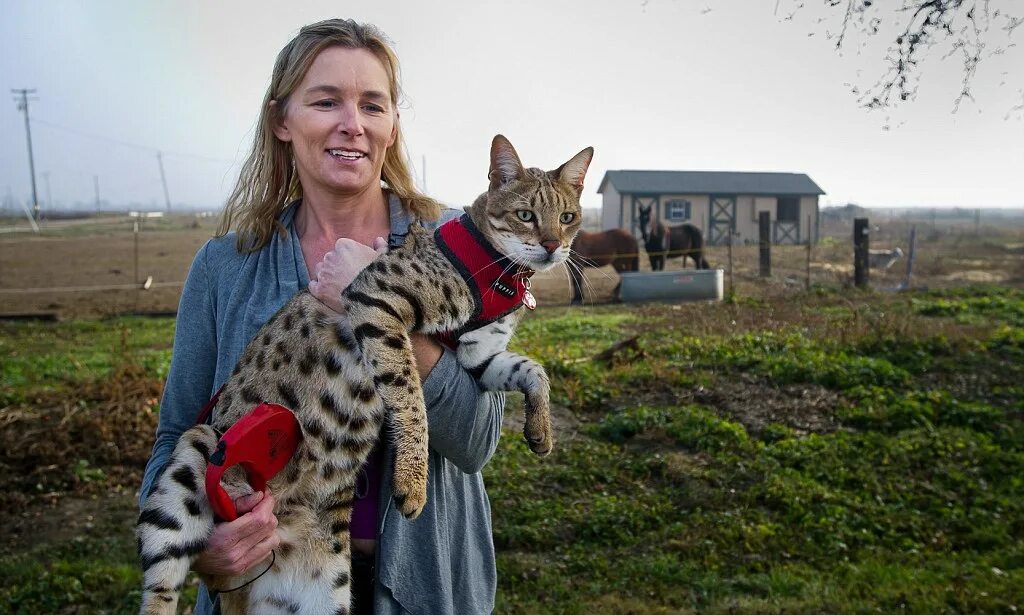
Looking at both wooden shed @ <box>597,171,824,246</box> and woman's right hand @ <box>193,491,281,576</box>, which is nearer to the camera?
woman's right hand @ <box>193,491,281,576</box>

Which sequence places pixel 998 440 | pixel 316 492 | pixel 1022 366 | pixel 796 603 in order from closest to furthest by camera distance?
pixel 316 492 < pixel 796 603 < pixel 998 440 < pixel 1022 366

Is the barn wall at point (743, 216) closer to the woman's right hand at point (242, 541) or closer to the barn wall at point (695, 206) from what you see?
the barn wall at point (695, 206)

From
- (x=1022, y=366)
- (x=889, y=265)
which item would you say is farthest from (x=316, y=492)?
(x=889, y=265)

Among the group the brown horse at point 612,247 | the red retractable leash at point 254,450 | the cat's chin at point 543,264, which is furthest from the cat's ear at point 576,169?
the brown horse at point 612,247

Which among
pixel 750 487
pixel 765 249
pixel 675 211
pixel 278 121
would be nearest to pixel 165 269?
pixel 765 249

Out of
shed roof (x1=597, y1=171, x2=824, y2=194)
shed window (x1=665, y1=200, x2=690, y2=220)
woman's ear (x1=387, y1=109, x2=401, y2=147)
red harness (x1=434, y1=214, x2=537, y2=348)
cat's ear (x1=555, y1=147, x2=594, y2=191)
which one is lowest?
red harness (x1=434, y1=214, x2=537, y2=348)

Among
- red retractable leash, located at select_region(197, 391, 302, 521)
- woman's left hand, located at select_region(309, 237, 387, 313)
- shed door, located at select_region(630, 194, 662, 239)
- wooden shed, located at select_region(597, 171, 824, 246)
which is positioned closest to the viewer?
red retractable leash, located at select_region(197, 391, 302, 521)

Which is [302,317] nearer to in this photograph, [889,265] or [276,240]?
[276,240]

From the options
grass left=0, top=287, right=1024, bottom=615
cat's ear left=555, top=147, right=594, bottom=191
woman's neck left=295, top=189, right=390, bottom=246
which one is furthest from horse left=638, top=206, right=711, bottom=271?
woman's neck left=295, top=189, right=390, bottom=246

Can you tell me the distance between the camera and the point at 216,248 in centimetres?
285

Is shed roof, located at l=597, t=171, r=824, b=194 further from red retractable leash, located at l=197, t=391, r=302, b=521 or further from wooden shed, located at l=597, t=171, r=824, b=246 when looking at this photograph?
red retractable leash, located at l=197, t=391, r=302, b=521

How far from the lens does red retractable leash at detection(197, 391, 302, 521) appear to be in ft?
7.07

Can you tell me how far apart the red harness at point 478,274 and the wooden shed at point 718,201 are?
35.1 meters

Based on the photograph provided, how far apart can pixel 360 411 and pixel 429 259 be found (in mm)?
629
